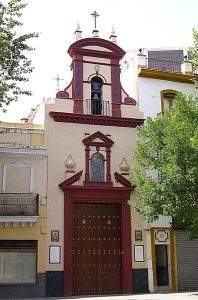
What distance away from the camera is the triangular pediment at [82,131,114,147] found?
24078 mm

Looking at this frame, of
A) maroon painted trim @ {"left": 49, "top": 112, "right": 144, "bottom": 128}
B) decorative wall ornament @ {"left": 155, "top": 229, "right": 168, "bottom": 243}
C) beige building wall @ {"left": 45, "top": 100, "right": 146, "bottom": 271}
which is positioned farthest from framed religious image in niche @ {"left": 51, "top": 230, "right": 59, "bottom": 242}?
maroon painted trim @ {"left": 49, "top": 112, "right": 144, "bottom": 128}

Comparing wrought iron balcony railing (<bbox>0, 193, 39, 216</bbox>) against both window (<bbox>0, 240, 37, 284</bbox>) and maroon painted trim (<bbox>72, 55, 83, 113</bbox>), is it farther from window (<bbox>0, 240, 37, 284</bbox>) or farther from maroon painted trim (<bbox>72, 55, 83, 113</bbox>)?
maroon painted trim (<bbox>72, 55, 83, 113</bbox>)

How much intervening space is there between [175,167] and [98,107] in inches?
267

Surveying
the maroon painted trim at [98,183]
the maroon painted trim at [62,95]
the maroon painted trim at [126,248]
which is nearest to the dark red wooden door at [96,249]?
the maroon painted trim at [126,248]

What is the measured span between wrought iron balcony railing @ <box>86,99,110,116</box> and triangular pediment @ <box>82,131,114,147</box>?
1227 millimetres

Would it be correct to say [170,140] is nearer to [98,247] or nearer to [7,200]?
[98,247]

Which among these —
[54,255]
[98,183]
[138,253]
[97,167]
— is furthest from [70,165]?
[138,253]

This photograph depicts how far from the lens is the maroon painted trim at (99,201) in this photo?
22156 mm

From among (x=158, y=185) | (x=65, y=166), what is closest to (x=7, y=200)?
(x=65, y=166)

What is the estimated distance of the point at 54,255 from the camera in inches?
869

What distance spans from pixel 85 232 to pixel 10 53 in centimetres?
1038

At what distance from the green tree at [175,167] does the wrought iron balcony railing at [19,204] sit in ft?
16.9

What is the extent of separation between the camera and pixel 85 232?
2333 centimetres

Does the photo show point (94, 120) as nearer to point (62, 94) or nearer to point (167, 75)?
point (62, 94)
